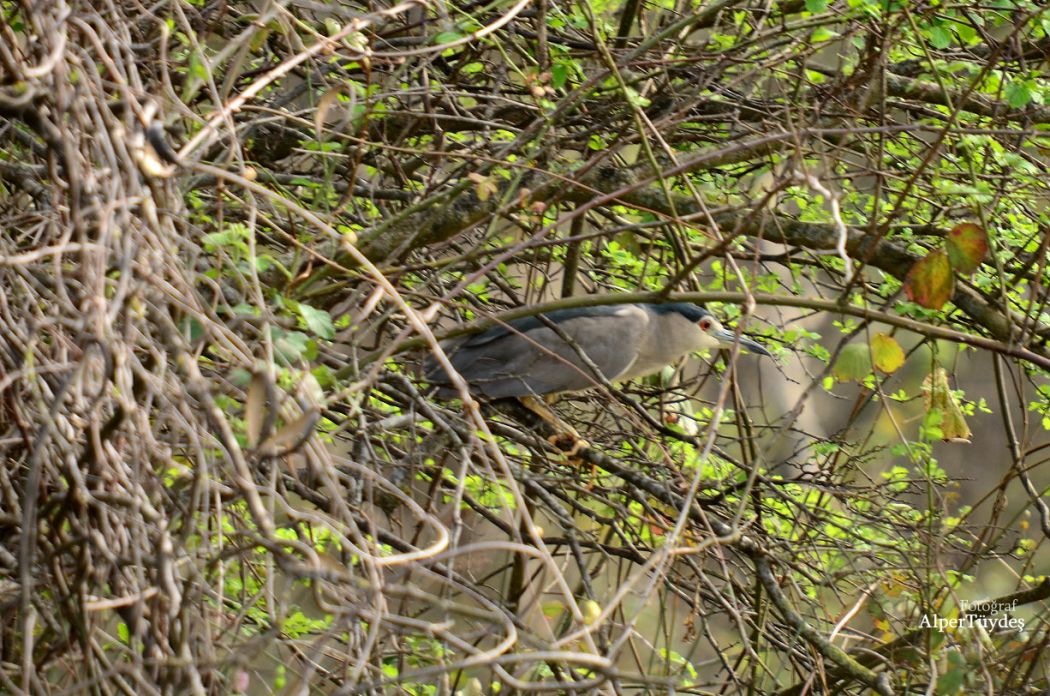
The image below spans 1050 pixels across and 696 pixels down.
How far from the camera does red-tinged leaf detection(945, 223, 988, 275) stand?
2.39 meters

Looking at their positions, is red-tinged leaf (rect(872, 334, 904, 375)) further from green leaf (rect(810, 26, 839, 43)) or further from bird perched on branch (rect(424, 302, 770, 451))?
bird perched on branch (rect(424, 302, 770, 451))

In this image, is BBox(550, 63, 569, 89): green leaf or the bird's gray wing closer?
BBox(550, 63, 569, 89): green leaf

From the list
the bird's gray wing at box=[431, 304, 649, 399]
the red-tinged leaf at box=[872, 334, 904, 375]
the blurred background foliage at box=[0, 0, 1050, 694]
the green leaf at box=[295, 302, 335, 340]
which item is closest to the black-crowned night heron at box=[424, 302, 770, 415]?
the bird's gray wing at box=[431, 304, 649, 399]

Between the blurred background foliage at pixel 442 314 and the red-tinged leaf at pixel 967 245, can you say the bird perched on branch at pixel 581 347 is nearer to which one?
the blurred background foliage at pixel 442 314

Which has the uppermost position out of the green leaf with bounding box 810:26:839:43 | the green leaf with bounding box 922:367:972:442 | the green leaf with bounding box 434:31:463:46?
the green leaf with bounding box 810:26:839:43

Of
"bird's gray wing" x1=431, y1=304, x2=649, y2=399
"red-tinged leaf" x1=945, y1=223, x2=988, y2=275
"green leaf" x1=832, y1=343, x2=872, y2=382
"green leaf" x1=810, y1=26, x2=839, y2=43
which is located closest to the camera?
"red-tinged leaf" x1=945, y1=223, x2=988, y2=275

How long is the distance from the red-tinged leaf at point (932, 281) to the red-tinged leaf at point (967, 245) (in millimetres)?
44

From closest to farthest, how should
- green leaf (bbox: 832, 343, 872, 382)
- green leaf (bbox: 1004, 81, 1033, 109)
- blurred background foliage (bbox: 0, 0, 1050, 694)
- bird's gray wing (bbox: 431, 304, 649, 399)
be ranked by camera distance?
blurred background foliage (bbox: 0, 0, 1050, 694)
green leaf (bbox: 832, 343, 872, 382)
green leaf (bbox: 1004, 81, 1033, 109)
bird's gray wing (bbox: 431, 304, 649, 399)

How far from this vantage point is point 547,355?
14.4 feet

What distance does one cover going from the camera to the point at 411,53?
244 cm

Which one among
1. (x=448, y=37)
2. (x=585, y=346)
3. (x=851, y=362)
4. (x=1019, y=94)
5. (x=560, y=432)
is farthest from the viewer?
(x=585, y=346)

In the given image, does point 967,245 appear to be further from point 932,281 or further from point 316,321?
point 316,321

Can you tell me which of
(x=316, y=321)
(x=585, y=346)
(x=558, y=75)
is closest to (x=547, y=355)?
(x=585, y=346)

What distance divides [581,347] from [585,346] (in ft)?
0.97
